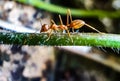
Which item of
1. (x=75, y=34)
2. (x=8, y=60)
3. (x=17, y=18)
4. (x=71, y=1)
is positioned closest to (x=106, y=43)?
(x=75, y=34)

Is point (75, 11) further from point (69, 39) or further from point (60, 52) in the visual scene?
point (69, 39)

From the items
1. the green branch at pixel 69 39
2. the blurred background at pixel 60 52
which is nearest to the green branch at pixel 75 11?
the blurred background at pixel 60 52

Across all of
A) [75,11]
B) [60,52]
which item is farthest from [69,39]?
[75,11]

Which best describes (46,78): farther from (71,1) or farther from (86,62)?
(71,1)

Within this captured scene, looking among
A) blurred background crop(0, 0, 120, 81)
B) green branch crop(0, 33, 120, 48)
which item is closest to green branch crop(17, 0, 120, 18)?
blurred background crop(0, 0, 120, 81)

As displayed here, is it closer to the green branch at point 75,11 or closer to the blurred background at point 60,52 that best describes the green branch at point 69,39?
the blurred background at point 60,52
